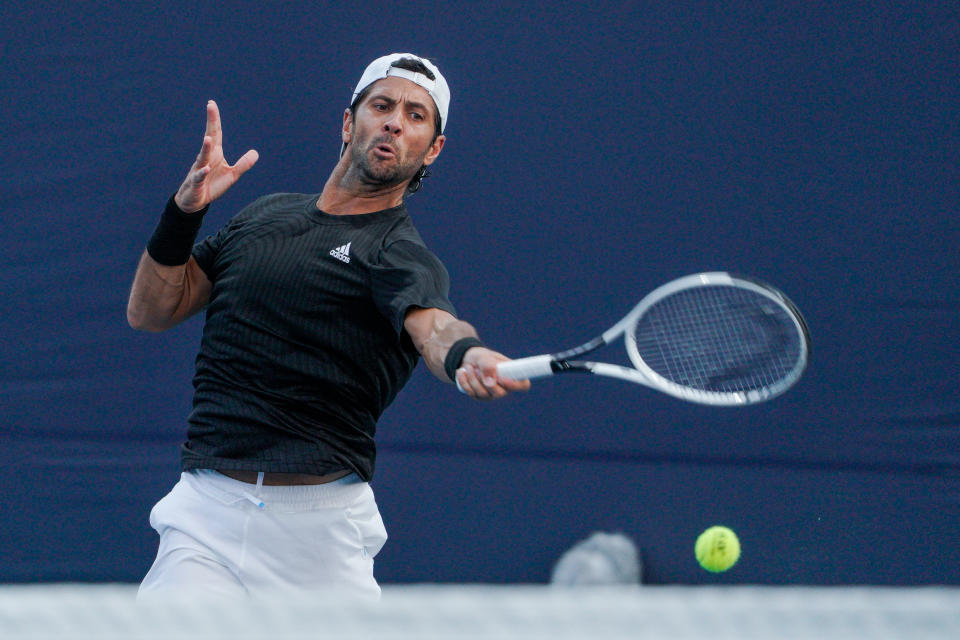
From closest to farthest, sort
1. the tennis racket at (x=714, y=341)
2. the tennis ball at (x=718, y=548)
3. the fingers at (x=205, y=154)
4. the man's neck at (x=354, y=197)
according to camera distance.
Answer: the tennis racket at (x=714, y=341), the fingers at (x=205, y=154), the man's neck at (x=354, y=197), the tennis ball at (x=718, y=548)

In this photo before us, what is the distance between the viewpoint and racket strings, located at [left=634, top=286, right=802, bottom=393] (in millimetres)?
2398

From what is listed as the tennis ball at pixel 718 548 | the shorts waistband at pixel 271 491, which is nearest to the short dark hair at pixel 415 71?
the shorts waistband at pixel 271 491

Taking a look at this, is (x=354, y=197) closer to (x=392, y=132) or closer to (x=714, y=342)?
(x=392, y=132)

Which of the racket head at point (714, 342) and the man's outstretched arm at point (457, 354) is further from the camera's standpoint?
the racket head at point (714, 342)

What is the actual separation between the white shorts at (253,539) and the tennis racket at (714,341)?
555 millimetres

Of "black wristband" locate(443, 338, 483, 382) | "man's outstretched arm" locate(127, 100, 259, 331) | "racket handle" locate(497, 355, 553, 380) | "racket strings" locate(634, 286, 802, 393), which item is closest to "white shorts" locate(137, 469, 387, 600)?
"man's outstretched arm" locate(127, 100, 259, 331)

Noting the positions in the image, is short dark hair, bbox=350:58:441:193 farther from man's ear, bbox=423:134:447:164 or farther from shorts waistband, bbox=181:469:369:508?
shorts waistband, bbox=181:469:369:508

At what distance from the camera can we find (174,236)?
8.37 ft

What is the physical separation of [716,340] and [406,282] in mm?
675

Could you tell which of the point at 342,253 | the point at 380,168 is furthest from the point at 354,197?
the point at 342,253

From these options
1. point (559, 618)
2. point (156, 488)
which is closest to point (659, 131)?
point (156, 488)

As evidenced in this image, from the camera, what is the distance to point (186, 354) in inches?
147

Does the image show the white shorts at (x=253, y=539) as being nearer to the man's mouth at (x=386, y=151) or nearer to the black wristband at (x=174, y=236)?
the black wristband at (x=174, y=236)

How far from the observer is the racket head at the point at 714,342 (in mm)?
2322
